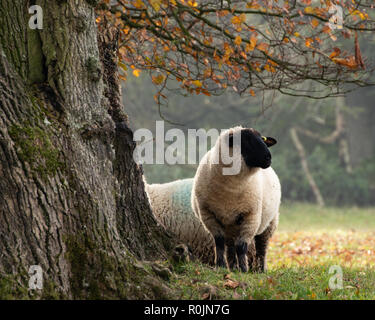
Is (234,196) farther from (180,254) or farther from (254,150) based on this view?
(180,254)

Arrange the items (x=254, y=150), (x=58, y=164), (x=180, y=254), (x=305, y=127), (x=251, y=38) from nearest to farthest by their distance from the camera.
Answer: (x=58, y=164) → (x=180, y=254) → (x=251, y=38) → (x=254, y=150) → (x=305, y=127)

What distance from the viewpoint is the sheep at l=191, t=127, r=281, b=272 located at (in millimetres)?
6312

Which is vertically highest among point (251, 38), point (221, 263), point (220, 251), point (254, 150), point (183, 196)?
point (251, 38)

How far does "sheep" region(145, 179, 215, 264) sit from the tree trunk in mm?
3127

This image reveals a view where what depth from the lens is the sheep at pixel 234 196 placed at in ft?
20.7

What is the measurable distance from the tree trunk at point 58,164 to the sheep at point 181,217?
10.3 ft

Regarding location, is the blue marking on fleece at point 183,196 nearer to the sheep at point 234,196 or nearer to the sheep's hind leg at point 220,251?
the sheep at point 234,196

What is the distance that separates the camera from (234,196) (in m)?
6.44

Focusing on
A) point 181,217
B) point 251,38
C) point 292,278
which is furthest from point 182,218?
point 251,38

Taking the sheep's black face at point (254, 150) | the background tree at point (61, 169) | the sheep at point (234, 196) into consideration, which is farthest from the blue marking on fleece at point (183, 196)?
the background tree at point (61, 169)

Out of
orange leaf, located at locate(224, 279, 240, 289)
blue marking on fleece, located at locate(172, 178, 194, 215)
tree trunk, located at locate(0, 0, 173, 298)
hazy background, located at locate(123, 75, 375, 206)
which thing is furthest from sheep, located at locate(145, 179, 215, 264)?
hazy background, located at locate(123, 75, 375, 206)

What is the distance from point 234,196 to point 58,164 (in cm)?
271
